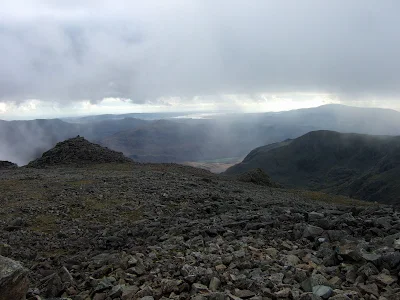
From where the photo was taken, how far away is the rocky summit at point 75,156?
5153 centimetres

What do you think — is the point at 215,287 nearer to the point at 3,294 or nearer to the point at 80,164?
the point at 3,294

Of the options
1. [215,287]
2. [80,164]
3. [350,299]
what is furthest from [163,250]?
[80,164]

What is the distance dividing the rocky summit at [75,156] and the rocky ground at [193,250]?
28.1m

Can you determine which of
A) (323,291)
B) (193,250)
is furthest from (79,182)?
(323,291)

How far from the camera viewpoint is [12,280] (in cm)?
850

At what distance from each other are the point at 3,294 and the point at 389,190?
173 m

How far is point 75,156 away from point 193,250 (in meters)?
44.3

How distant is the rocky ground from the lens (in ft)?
31.2

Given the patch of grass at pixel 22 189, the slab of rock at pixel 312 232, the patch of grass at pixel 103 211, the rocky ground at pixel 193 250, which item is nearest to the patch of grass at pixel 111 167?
the patch of grass at pixel 22 189

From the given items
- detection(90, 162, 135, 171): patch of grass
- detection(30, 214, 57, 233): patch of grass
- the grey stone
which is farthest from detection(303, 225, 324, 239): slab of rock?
detection(90, 162, 135, 171): patch of grass

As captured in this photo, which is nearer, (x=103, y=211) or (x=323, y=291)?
(x=323, y=291)

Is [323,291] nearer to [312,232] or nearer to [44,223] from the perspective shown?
[312,232]

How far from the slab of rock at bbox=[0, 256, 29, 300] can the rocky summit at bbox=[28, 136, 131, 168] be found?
42960 millimetres

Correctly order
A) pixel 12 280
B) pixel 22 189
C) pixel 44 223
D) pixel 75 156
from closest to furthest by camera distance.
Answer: pixel 12 280
pixel 44 223
pixel 22 189
pixel 75 156
